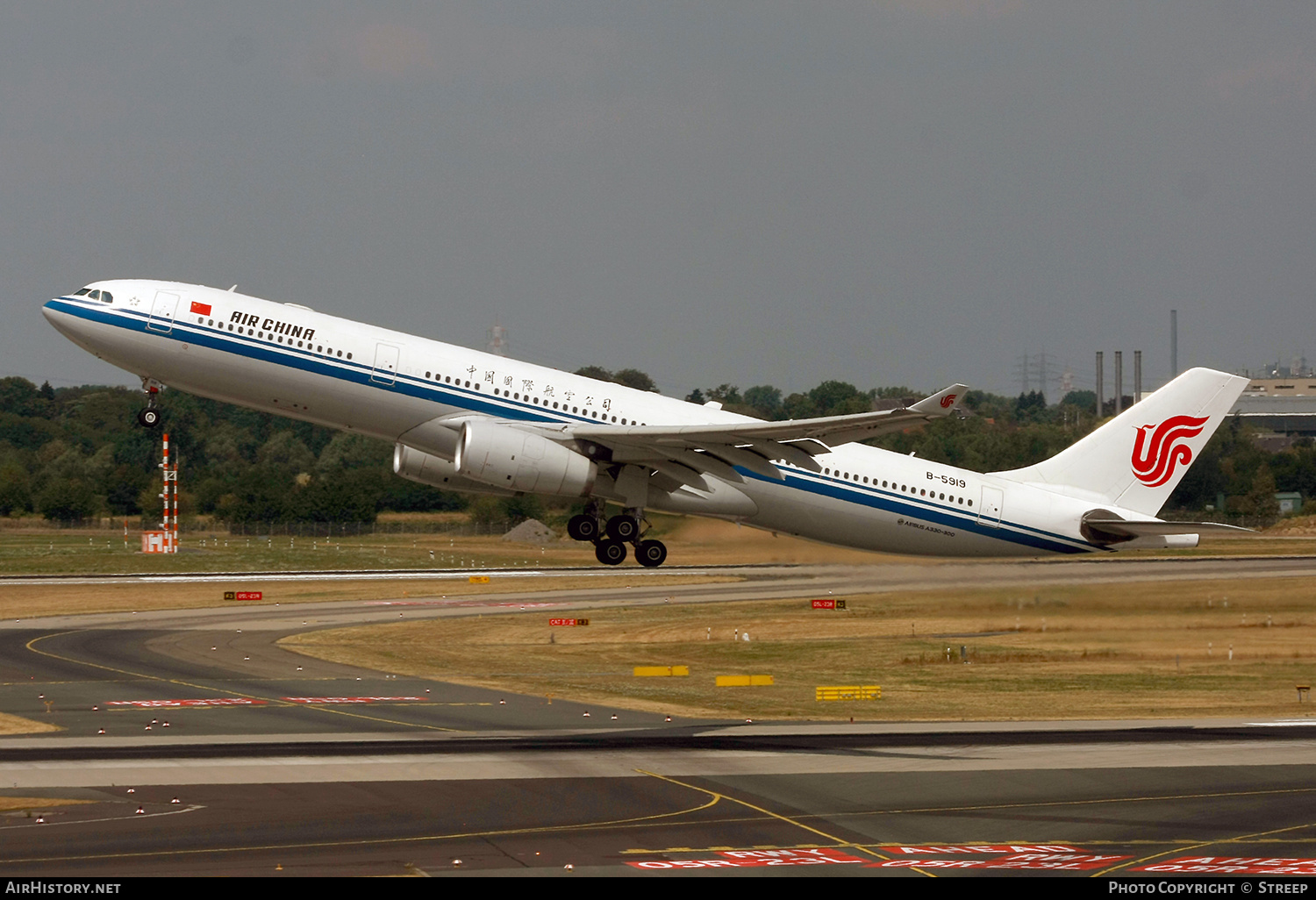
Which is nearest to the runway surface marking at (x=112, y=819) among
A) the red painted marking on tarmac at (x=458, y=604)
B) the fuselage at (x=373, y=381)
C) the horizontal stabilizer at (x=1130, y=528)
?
the fuselage at (x=373, y=381)

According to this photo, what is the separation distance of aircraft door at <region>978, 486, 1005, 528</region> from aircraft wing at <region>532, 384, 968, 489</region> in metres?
5.38

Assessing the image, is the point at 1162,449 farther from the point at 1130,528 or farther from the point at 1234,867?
the point at 1234,867

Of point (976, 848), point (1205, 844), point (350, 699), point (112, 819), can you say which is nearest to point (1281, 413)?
point (350, 699)

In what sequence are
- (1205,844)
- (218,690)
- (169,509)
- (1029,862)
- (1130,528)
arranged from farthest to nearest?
(169,509), (218,690), (1130,528), (1205,844), (1029,862)

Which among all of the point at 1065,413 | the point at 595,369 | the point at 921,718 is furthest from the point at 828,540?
the point at 1065,413

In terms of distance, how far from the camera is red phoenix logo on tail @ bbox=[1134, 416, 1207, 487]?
4056cm

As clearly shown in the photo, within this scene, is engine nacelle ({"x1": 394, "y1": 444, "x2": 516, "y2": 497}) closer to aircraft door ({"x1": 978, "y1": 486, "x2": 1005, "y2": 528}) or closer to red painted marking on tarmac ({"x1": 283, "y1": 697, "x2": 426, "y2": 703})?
red painted marking on tarmac ({"x1": 283, "y1": 697, "x2": 426, "y2": 703})

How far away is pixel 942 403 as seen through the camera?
3039 centimetres

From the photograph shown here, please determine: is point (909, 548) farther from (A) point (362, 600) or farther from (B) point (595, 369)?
(B) point (595, 369)

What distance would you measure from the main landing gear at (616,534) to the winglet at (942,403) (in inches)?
353

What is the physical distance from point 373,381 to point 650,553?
27.5 feet

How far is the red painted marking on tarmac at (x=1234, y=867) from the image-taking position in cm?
2106

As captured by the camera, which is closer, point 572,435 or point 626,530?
point 572,435

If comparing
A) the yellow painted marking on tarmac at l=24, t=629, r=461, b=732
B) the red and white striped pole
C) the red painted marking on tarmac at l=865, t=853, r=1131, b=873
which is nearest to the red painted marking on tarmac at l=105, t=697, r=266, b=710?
the yellow painted marking on tarmac at l=24, t=629, r=461, b=732
